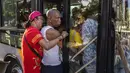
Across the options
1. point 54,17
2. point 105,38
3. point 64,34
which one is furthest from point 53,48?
point 105,38

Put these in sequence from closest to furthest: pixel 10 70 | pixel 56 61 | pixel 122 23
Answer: pixel 122 23 → pixel 56 61 → pixel 10 70

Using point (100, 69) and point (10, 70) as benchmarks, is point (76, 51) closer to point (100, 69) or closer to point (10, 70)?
point (100, 69)

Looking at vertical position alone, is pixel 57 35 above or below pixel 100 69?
above

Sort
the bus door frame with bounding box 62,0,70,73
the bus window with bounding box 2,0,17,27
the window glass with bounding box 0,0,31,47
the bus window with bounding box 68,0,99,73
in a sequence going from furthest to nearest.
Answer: the bus window with bounding box 2,0,17,27 → the window glass with bounding box 0,0,31,47 → the bus door frame with bounding box 62,0,70,73 → the bus window with bounding box 68,0,99,73

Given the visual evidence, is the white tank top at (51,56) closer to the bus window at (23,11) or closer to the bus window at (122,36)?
the bus window at (122,36)

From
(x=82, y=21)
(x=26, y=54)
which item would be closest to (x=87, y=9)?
(x=82, y=21)

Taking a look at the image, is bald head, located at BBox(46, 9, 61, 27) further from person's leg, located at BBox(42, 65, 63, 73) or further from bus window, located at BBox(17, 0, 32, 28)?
bus window, located at BBox(17, 0, 32, 28)

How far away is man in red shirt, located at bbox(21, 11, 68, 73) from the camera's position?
13.0ft

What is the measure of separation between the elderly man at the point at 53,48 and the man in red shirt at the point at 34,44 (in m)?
0.10

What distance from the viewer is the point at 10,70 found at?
640 cm

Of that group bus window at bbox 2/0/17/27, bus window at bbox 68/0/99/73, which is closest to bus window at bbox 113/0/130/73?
bus window at bbox 68/0/99/73

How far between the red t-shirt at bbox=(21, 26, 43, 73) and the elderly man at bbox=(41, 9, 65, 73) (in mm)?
128

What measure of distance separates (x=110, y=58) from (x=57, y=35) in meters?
0.77

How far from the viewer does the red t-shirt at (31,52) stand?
4.00 meters
